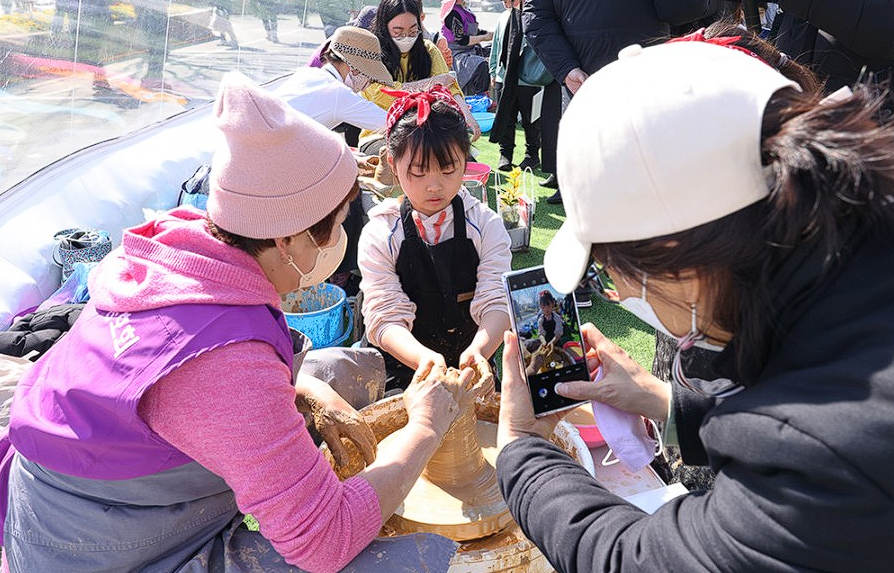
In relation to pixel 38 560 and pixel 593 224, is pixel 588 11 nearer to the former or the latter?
pixel 593 224

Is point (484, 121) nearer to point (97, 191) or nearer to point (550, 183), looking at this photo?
point (550, 183)

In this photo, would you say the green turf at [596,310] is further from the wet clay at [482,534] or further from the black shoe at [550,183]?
the wet clay at [482,534]

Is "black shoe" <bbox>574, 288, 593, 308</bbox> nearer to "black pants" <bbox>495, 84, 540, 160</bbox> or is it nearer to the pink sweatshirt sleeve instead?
"black pants" <bbox>495, 84, 540, 160</bbox>

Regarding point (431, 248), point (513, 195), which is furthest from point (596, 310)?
point (431, 248)

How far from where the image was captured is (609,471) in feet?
6.26

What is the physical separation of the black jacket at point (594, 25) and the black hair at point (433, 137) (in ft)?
6.03

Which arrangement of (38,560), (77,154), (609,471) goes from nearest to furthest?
(38,560)
(609,471)
(77,154)

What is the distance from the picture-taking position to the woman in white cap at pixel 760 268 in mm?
854

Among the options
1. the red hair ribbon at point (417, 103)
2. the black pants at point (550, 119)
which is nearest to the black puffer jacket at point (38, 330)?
the red hair ribbon at point (417, 103)

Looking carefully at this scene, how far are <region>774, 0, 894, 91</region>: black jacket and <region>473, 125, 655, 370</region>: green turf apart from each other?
1.44 meters

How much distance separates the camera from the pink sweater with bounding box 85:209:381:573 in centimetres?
129

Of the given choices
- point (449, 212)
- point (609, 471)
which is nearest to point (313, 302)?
point (449, 212)

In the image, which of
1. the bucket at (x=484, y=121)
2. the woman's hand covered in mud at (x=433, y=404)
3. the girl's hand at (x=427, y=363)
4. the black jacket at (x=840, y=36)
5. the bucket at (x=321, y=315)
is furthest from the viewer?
the bucket at (x=484, y=121)

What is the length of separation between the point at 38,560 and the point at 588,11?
3643mm
